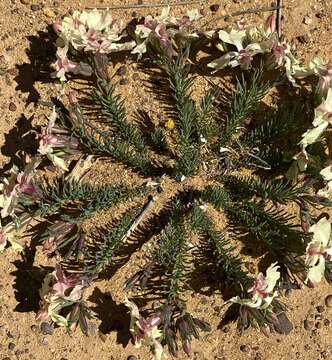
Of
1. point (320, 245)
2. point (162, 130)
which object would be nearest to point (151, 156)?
point (162, 130)

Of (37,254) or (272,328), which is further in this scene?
(37,254)

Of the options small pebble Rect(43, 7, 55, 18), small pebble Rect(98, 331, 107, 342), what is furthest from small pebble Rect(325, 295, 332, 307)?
small pebble Rect(43, 7, 55, 18)

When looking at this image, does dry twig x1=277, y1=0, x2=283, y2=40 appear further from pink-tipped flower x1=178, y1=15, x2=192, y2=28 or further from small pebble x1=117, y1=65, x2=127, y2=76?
small pebble x1=117, y1=65, x2=127, y2=76

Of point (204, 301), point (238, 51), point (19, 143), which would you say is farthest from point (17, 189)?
point (238, 51)

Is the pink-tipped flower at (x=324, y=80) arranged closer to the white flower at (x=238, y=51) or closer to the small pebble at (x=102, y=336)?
the white flower at (x=238, y=51)

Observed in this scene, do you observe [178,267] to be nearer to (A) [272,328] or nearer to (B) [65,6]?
(A) [272,328]
